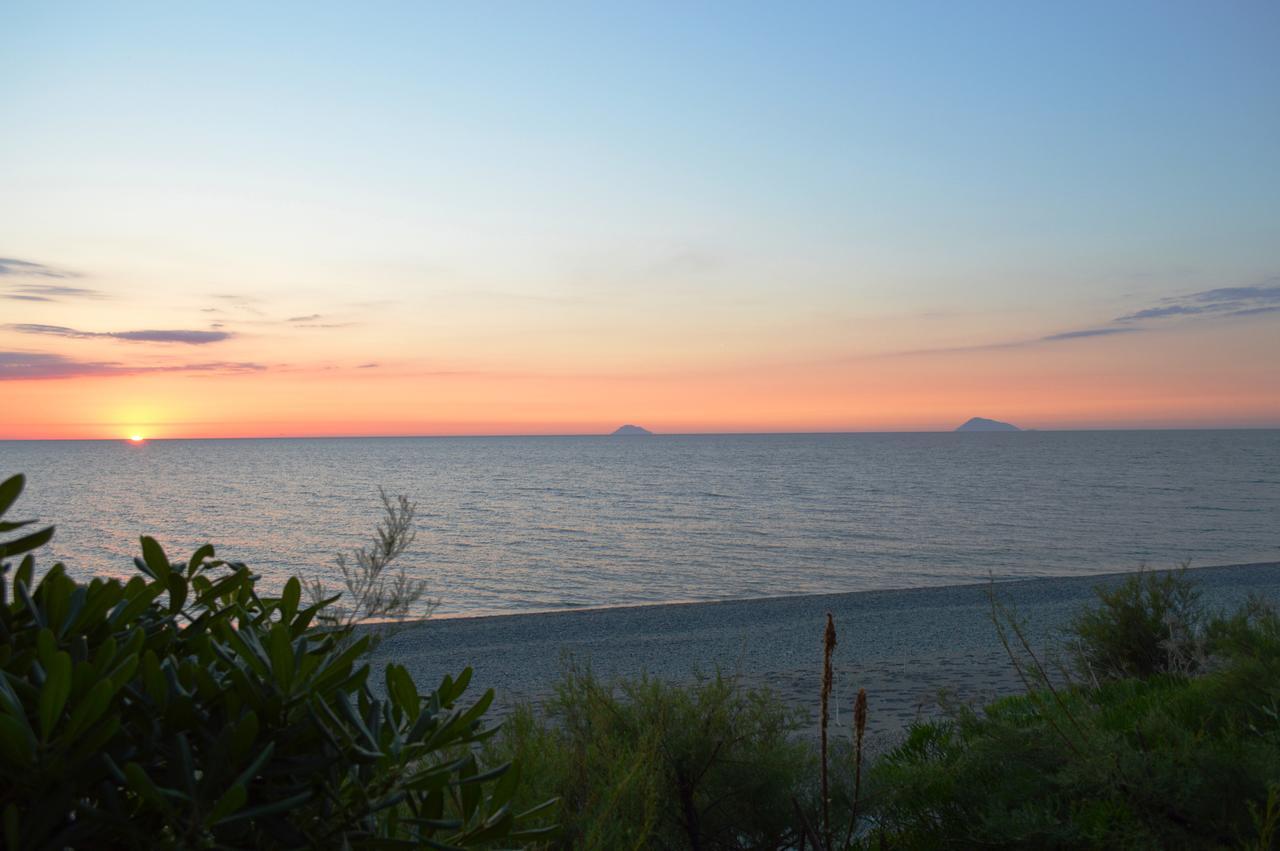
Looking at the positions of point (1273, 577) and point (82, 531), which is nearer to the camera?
point (1273, 577)

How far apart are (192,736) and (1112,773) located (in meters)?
3.19

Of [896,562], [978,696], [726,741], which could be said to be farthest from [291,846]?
[896,562]

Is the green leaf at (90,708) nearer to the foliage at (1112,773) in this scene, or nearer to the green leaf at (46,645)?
the green leaf at (46,645)

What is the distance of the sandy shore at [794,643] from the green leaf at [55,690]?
7984 millimetres

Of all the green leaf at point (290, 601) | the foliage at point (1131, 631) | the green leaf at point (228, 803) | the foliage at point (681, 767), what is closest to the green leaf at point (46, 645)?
the green leaf at point (228, 803)

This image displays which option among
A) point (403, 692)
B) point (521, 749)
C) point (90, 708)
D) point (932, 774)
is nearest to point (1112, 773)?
point (932, 774)

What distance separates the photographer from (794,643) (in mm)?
15539

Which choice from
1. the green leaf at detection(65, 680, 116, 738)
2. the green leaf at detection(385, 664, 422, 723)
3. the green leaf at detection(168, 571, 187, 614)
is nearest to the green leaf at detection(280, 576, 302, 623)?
the green leaf at detection(168, 571, 187, 614)

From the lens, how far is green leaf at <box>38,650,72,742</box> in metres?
1.05

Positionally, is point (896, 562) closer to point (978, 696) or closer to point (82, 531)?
point (978, 696)

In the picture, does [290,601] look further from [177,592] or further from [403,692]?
[403,692]

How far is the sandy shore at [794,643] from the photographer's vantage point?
12.0m

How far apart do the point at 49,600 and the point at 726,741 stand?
296cm

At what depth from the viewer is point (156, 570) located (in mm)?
1682
